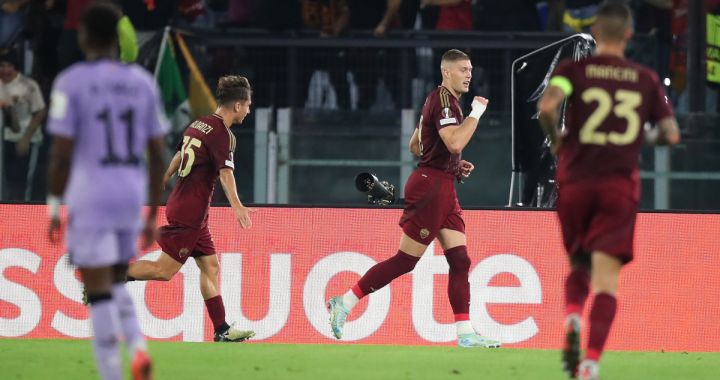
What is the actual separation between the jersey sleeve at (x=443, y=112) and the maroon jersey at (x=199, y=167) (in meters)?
1.50

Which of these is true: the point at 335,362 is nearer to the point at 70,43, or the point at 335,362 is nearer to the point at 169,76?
the point at 169,76

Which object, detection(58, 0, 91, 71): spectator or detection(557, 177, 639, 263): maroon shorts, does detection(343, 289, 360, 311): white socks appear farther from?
detection(58, 0, 91, 71): spectator

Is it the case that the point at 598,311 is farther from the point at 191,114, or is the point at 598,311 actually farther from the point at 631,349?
the point at 191,114

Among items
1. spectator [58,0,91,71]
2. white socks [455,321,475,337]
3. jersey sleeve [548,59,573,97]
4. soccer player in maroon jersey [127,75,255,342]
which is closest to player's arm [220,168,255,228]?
soccer player in maroon jersey [127,75,255,342]

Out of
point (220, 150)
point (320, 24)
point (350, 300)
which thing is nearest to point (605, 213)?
point (350, 300)

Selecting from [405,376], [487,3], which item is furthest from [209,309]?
[487,3]

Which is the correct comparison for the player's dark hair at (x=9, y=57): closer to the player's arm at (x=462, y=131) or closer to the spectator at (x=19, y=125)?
the spectator at (x=19, y=125)

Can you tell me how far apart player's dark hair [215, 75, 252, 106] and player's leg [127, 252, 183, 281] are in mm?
1212

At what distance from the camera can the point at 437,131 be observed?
10.8 meters

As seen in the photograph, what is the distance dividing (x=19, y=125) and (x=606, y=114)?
939 cm

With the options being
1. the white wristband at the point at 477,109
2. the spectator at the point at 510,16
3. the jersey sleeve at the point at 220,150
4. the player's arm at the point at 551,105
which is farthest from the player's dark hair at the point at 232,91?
the spectator at the point at 510,16

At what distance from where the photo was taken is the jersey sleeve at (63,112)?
21.3ft

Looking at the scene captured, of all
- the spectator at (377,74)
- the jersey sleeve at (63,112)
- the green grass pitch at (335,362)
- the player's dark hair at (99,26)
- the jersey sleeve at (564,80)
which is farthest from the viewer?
the spectator at (377,74)

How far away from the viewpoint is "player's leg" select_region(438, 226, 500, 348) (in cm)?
1077
